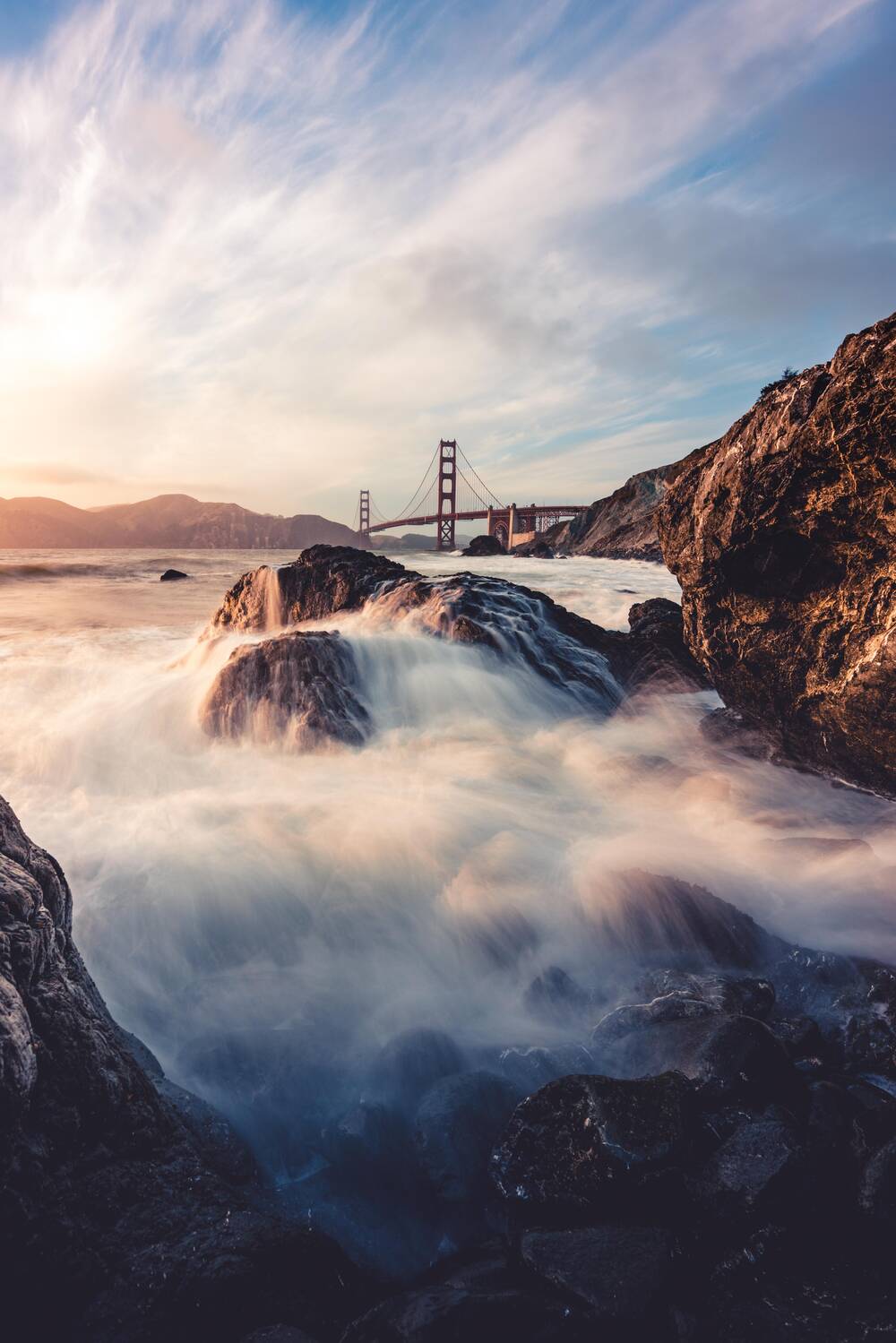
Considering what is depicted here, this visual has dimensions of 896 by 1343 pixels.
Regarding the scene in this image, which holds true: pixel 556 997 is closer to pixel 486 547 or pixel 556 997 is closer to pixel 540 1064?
pixel 540 1064

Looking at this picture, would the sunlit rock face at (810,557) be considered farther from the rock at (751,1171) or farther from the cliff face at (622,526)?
the cliff face at (622,526)

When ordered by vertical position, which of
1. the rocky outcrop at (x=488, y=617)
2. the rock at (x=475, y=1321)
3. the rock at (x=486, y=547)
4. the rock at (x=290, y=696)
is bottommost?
the rock at (x=475, y=1321)

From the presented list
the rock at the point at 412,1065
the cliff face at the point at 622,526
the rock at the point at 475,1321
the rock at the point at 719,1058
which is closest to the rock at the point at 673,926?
the rock at the point at 719,1058

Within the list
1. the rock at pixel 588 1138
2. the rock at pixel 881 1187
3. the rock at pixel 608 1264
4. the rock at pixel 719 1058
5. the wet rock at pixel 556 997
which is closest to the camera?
the rock at pixel 608 1264

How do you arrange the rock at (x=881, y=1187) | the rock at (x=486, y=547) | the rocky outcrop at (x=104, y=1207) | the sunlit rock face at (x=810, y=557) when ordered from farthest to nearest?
the rock at (x=486, y=547) < the sunlit rock face at (x=810, y=557) < the rock at (x=881, y=1187) < the rocky outcrop at (x=104, y=1207)

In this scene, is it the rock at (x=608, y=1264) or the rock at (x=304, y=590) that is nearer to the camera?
the rock at (x=608, y=1264)

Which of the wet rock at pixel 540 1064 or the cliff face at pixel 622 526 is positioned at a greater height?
the cliff face at pixel 622 526

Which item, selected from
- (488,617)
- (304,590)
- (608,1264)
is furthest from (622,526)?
(608,1264)

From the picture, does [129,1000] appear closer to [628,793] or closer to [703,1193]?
[703,1193]
